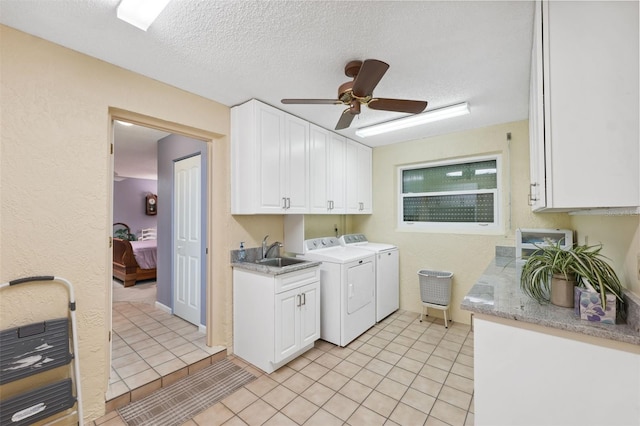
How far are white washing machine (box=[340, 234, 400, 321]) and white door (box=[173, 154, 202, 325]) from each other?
190 centimetres

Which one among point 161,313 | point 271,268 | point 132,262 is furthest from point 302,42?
point 132,262

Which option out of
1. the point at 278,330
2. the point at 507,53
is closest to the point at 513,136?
the point at 507,53

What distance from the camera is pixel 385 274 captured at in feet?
11.8

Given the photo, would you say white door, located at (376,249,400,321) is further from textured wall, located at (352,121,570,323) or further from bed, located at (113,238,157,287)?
bed, located at (113,238,157,287)

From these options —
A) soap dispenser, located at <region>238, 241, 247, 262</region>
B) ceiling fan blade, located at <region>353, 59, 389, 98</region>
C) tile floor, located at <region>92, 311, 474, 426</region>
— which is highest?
ceiling fan blade, located at <region>353, 59, 389, 98</region>

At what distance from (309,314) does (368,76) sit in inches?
84.8

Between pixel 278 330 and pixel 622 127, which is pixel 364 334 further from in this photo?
pixel 622 127

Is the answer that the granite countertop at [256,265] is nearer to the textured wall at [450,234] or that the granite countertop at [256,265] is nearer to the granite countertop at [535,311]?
the granite countertop at [535,311]

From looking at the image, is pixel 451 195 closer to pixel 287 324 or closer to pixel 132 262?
pixel 287 324

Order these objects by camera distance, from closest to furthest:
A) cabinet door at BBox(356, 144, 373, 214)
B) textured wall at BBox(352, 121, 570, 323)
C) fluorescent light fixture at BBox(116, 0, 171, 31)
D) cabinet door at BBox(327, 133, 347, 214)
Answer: fluorescent light fixture at BBox(116, 0, 171, 31), textured wall at BBox(352, 121, 570, 323), cabinet door at BBox(327, 133, 347, 214), cabinet door at BBox(356, 144, 373, 214)

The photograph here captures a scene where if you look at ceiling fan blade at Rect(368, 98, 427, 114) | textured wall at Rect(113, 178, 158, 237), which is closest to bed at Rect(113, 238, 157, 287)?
textured wall at Rect(113, 178, 158, 237)

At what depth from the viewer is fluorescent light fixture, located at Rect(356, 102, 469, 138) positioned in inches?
105

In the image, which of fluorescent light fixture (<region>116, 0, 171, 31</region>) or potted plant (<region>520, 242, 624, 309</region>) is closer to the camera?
potted plant (<region>520, 242, 624, 309</region>)

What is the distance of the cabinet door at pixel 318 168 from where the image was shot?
3.14 meters
